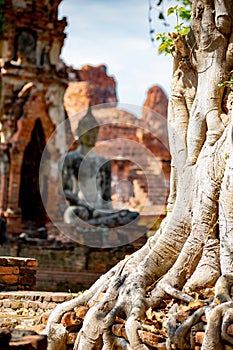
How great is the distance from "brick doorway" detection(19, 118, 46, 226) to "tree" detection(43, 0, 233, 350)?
38.5ft

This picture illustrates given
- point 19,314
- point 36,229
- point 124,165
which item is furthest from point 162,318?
point 124,165

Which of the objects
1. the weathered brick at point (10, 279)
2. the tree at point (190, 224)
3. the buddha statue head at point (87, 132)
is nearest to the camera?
the tree at point (190, 224)

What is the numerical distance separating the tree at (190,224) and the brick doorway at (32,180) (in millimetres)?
11727

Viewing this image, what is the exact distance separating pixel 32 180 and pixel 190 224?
12692 mm

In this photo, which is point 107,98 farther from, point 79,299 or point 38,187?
point 79,299

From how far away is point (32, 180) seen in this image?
58.4ft

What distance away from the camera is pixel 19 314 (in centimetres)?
618

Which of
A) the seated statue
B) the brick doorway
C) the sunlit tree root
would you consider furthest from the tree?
the brick doorway

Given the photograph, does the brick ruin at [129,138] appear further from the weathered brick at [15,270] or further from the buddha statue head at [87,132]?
the weathered brick at [15,270]

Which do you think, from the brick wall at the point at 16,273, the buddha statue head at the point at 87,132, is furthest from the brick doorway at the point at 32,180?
the brick wall at the point at 16,273

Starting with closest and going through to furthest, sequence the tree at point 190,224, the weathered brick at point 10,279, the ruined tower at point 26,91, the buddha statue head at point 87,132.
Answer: the tree at point 190,224 → the weathered brick at point 10,279 → the ruined tower at point 26,91 → the buddha statue head at point 87,132

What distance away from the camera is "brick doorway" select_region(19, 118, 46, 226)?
1747 centimetres

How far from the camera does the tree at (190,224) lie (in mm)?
4836

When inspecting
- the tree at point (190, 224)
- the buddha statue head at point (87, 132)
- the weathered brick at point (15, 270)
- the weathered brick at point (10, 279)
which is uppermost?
the buddha statue head at point (87, 132)
